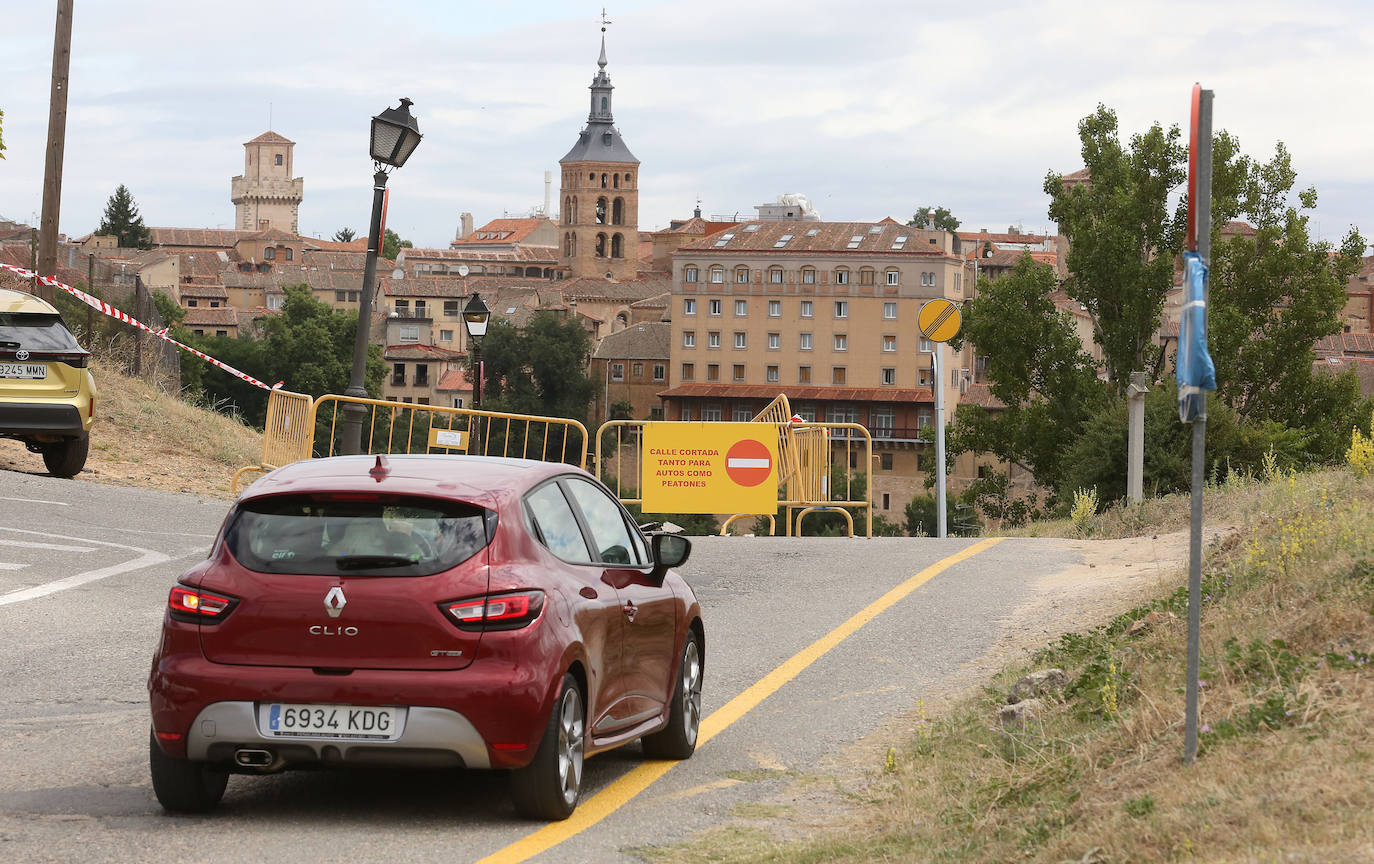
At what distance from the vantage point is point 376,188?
18172mm

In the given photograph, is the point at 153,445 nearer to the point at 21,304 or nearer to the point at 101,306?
the point at 101,306

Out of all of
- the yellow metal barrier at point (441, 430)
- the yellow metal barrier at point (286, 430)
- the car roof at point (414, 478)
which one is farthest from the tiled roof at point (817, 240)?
the car roof at point (414, 478)

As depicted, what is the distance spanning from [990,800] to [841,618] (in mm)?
6106

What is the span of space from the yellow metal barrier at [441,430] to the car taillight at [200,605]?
11.9m

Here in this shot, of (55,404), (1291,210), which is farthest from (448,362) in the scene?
(55,404)

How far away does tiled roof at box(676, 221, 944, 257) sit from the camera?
148m

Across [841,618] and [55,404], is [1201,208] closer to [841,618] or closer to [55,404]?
[841,618]

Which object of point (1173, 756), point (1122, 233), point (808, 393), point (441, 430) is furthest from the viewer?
point (808, 393)

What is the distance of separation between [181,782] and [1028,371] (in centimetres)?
5620

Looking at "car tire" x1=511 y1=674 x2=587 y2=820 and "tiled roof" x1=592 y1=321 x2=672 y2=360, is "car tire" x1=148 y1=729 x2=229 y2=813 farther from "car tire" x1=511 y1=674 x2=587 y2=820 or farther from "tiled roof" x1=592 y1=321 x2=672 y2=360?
"tiled roof" x1=592 y1=321 x2=672 y2=360

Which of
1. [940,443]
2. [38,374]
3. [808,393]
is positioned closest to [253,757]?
[38,374]

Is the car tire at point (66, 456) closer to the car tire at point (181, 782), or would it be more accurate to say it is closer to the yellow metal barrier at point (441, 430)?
the yellow metal barrier at point (441, 430)

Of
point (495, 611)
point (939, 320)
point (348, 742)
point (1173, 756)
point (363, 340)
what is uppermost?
point (939, 320)

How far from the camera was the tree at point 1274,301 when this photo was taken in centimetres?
5891
